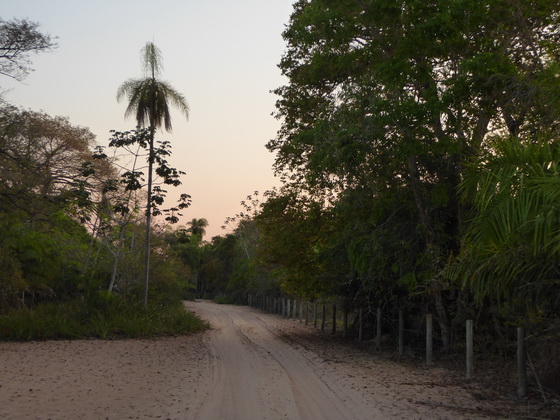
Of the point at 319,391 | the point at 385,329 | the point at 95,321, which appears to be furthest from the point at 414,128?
the point at 95,321

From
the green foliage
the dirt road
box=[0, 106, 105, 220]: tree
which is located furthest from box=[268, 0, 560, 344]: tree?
box=[0, 106, 105, 220]: tree

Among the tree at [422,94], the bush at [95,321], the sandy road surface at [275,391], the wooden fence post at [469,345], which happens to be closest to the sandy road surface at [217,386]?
the sandy road surface at [275,391]

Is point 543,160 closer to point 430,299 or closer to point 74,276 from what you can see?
point 430,299

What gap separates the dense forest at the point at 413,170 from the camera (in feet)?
26.1

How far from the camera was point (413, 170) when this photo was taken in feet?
51.8

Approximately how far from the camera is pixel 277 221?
867 inches

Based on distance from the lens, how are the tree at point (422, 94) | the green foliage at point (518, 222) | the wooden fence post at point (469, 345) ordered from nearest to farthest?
the green foliage at point (518, 222)
the wooden fence post at point (469, 345)
the tree at point (422, 94)

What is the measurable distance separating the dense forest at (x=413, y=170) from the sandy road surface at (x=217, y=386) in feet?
6.87

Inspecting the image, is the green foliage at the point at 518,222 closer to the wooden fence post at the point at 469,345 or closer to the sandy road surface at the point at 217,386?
the sandy road surface at the point at 217,386

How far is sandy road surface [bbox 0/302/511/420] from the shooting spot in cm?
822

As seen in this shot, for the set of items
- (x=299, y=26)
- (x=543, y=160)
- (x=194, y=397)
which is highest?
(x=299, y=26)

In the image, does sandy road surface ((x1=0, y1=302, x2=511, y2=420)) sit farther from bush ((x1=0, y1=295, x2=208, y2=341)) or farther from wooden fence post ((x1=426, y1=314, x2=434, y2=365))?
bush ((x1=0, y1=295, x2=208, y2=341))

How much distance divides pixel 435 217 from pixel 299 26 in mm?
6565

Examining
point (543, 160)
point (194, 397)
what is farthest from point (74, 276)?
point (543, 160)
